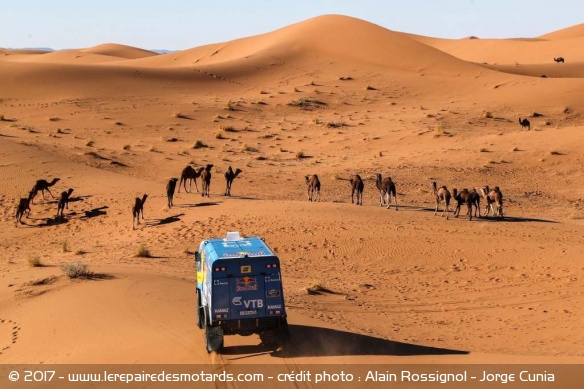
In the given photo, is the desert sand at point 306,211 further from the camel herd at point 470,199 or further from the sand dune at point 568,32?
the sand dune at point 568,32

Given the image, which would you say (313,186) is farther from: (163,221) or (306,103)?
(306,103)

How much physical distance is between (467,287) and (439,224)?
643 centimetres

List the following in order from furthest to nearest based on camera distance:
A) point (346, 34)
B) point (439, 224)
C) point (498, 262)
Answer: point (346, 34) < point (439, 224) < point (498, 262)

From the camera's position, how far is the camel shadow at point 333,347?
1367 cm

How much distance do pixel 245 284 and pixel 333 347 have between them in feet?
7.44

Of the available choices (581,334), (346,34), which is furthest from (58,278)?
(346,34)

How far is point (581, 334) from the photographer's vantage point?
16.2 m

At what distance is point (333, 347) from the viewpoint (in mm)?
14008

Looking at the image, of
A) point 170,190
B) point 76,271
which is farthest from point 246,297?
point 170,190

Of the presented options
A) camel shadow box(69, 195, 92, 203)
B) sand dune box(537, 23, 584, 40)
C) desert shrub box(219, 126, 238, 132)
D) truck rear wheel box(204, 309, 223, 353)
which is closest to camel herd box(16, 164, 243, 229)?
camel shadow box(69, 195, 92, 203)

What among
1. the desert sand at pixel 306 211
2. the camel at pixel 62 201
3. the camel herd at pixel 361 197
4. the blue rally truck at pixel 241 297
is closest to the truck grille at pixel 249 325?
the blue rally truck at pixel 241 297

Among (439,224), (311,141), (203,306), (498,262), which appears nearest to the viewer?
(203,306)

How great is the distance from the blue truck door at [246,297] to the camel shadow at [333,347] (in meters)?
0.94

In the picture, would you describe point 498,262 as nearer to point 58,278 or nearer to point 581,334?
point 581,334
